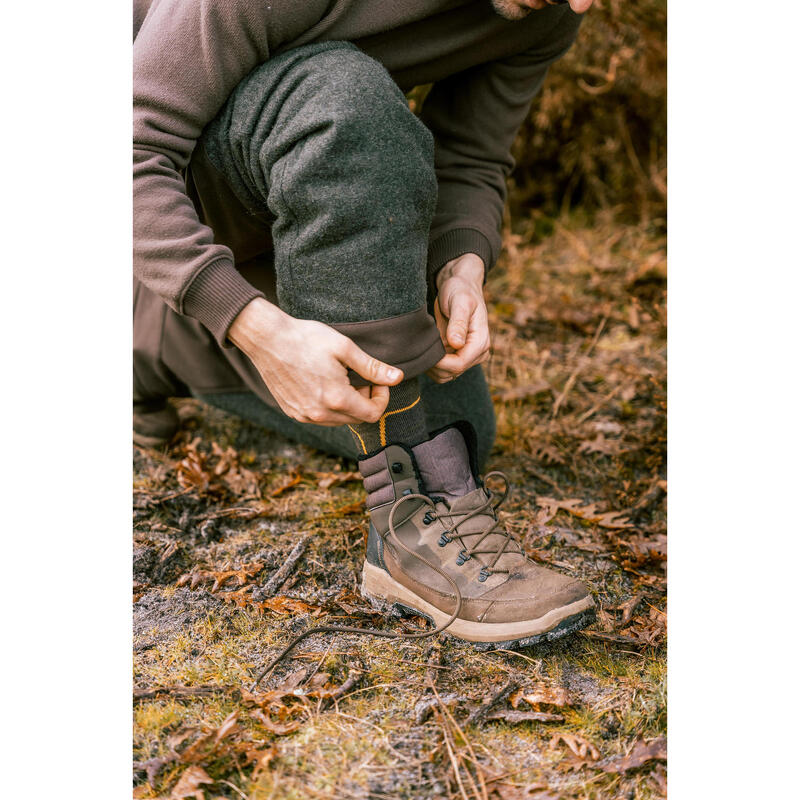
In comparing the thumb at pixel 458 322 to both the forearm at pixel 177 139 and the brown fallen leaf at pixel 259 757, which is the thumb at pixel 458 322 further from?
the brown fallen leaf at pixel 259 757

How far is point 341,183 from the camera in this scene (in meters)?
1.40

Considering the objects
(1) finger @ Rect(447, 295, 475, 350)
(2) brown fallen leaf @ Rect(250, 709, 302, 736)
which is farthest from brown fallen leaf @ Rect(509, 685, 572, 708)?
(1) finger @ Rect(447, 295, 475, 350)

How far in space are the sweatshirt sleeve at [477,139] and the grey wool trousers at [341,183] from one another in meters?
0.39

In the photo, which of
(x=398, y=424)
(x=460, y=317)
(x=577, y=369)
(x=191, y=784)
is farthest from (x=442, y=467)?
(x=577, y=369)

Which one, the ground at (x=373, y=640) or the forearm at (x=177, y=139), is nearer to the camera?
the ground at (x=373, y=640)

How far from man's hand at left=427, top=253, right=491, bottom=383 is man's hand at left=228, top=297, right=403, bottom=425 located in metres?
0.23

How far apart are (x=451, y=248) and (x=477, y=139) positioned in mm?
336

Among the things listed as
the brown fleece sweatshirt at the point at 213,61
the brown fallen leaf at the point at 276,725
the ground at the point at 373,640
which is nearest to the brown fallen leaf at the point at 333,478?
the ground at the point at 373,640

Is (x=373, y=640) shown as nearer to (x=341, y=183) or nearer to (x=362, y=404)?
(x=362, y=404)

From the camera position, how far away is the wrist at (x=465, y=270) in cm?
184

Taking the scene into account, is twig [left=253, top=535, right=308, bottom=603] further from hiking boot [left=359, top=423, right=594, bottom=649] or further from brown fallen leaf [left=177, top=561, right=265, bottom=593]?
hiking boot [left=359, top=423, right=594, bottom=649]

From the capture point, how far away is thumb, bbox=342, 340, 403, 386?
4.66 ft

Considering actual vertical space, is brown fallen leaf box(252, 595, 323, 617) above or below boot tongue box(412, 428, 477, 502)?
below

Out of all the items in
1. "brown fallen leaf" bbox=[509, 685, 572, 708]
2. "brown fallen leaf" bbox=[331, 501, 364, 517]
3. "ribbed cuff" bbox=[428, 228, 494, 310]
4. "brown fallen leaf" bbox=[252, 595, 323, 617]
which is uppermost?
"ribbed cuff" bbox=[428, 228, 494, 310]
